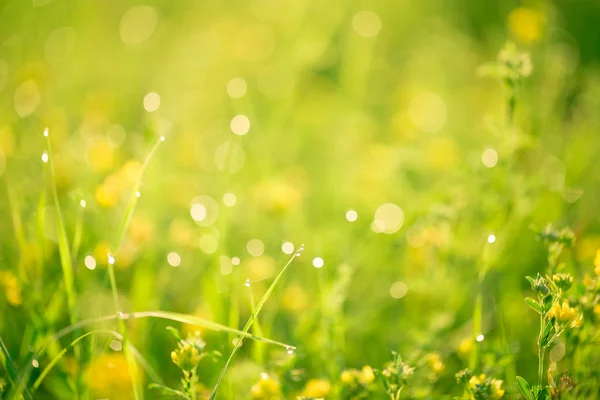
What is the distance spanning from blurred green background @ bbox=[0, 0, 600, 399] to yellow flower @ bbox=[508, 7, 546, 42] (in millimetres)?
13

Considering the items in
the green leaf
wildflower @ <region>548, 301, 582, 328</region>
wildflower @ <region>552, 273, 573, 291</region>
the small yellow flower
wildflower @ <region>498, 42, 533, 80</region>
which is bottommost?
the small yellow flower

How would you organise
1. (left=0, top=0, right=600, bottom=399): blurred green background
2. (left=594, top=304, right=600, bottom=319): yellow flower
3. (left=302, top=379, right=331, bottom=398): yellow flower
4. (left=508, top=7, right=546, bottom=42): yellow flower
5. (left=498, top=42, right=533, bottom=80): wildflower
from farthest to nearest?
(left=508, top=7, right=546, bottom=42): yellow flower → (left=0, top=0, right=600, bottom=399): blurred green background → (left=498, top=42, right=533, bottom=80): wildflower → (left=302, top=379, right=331, bottom=398): yellow flower → (left=594, top=304, right=600, bottom=319): yellow flower

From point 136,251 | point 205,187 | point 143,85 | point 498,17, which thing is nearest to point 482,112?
point 498,17

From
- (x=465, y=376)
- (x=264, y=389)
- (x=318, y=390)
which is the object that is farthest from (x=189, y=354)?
(x=465, y=376)

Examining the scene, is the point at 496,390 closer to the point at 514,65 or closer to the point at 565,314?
the point at 565,314

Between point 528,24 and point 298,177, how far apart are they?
1.23 metres

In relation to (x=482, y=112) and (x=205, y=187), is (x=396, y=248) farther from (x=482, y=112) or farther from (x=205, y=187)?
(x=482, y=112)

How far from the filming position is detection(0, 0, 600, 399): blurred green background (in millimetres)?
1656

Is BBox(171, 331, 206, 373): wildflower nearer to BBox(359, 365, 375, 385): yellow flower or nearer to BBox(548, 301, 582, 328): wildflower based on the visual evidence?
BBox(359, 365, 375, 385): yellow flower

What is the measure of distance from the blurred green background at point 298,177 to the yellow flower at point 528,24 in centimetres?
1

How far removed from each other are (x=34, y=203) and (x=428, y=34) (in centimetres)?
291

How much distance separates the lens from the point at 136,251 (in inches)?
72.2

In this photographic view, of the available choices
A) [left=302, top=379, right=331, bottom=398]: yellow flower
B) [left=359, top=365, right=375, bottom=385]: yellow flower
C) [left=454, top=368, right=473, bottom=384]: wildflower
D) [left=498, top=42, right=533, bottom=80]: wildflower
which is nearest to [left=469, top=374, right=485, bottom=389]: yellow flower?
[left=454, top=368, right=473, bottom=384]: wildflower

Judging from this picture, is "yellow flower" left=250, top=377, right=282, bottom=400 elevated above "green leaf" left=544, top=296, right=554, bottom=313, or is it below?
below
